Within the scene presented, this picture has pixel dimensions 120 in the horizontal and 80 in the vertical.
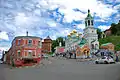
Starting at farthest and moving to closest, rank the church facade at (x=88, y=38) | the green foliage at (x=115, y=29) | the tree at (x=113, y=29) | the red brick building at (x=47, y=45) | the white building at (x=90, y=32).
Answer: the tree at (x=113, y=29) < the green foliage at (x=115, y=29) < the red brick building at (x=47, y=45) < the white building at (x=90, y=32) < the church facade at (x=88, y=38)

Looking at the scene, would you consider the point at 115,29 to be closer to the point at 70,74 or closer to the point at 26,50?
the point at 26,50

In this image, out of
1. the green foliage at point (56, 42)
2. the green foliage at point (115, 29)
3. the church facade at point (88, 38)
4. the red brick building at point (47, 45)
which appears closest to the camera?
the church facade at point (88, 38)

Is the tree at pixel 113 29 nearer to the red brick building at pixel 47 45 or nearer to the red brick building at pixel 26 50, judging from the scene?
the red brick building at pixel 47 45

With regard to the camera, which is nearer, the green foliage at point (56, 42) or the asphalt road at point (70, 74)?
the asphalt road at point (70, 74)

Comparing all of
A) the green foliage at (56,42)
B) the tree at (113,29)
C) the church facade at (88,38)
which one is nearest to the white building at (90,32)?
the church facade at (88,38)

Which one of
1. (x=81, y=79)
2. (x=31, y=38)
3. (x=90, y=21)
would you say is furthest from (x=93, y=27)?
(x=81, y=79)

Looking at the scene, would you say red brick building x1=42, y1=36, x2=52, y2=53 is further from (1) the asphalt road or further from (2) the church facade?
(1) the asphalt road

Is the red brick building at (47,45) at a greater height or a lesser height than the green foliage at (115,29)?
lesser

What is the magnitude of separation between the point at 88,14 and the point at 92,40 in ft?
34.0

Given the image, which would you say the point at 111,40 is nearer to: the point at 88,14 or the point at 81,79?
the point at 88,14

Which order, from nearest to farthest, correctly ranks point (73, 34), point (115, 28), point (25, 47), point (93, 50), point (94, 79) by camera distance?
point (94, 79), point (25, 47), point (93, 50), point (73, 34), point (115, 28)

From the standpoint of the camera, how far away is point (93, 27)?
265 feet

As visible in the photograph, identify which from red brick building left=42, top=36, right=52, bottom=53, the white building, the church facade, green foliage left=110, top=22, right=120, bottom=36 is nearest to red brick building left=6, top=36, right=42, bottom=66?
the church facade

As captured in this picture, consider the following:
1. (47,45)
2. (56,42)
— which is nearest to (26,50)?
(47,45)
